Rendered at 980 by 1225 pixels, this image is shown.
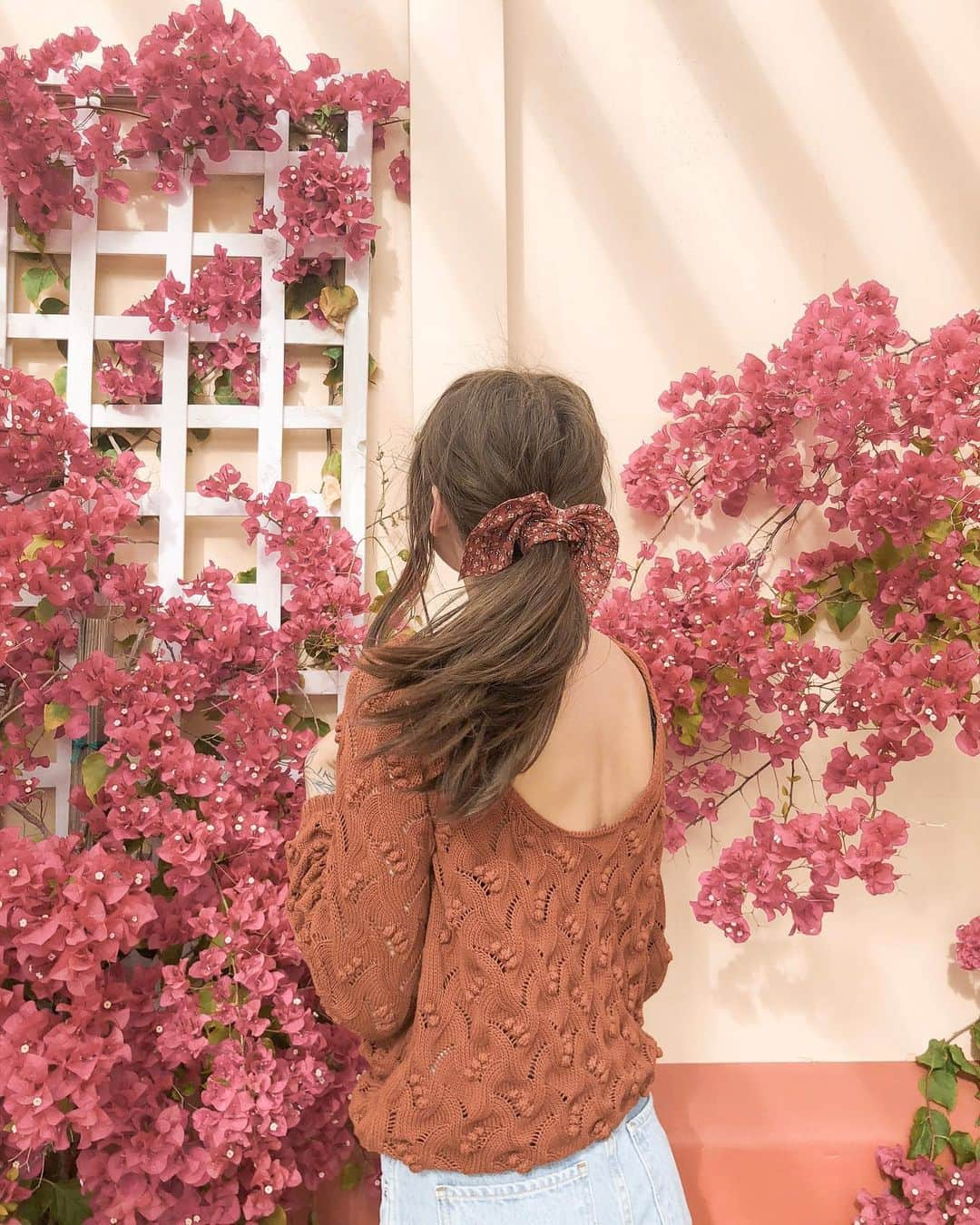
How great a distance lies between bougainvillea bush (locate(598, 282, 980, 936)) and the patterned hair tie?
774mm

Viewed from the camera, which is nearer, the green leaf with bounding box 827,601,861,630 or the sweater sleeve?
the sweater sleeve

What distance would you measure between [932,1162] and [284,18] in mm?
2699

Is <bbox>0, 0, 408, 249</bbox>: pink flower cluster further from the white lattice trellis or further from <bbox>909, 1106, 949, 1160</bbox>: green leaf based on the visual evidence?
<bbox>909, 1106, 949, 1160</bbox>: green leaf

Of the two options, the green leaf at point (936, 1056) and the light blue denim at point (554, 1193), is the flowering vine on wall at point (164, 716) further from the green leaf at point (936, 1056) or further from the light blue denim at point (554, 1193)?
the green leaf at point (936, 1056)

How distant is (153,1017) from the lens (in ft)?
5.26

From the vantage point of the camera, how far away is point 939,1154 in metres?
A: 1.89

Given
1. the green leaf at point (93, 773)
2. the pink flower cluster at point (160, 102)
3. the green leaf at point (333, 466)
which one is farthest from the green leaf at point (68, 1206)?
the pink flower cluster at point (160, 102)

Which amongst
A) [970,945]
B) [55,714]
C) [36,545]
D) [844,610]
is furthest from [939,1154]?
[36,545]

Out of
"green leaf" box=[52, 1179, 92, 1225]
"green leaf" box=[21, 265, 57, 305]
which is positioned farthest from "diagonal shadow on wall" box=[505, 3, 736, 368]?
"green leaf" box=[52, 1179, 92, 1225]

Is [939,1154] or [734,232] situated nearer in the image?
[939,1154]

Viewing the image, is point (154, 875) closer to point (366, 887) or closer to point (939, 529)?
point (366, 887)

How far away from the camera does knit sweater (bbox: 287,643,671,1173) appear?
39.2 inches

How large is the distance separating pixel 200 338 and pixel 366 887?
1305 mm

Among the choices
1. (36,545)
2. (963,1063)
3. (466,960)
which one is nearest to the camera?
(466,960)
